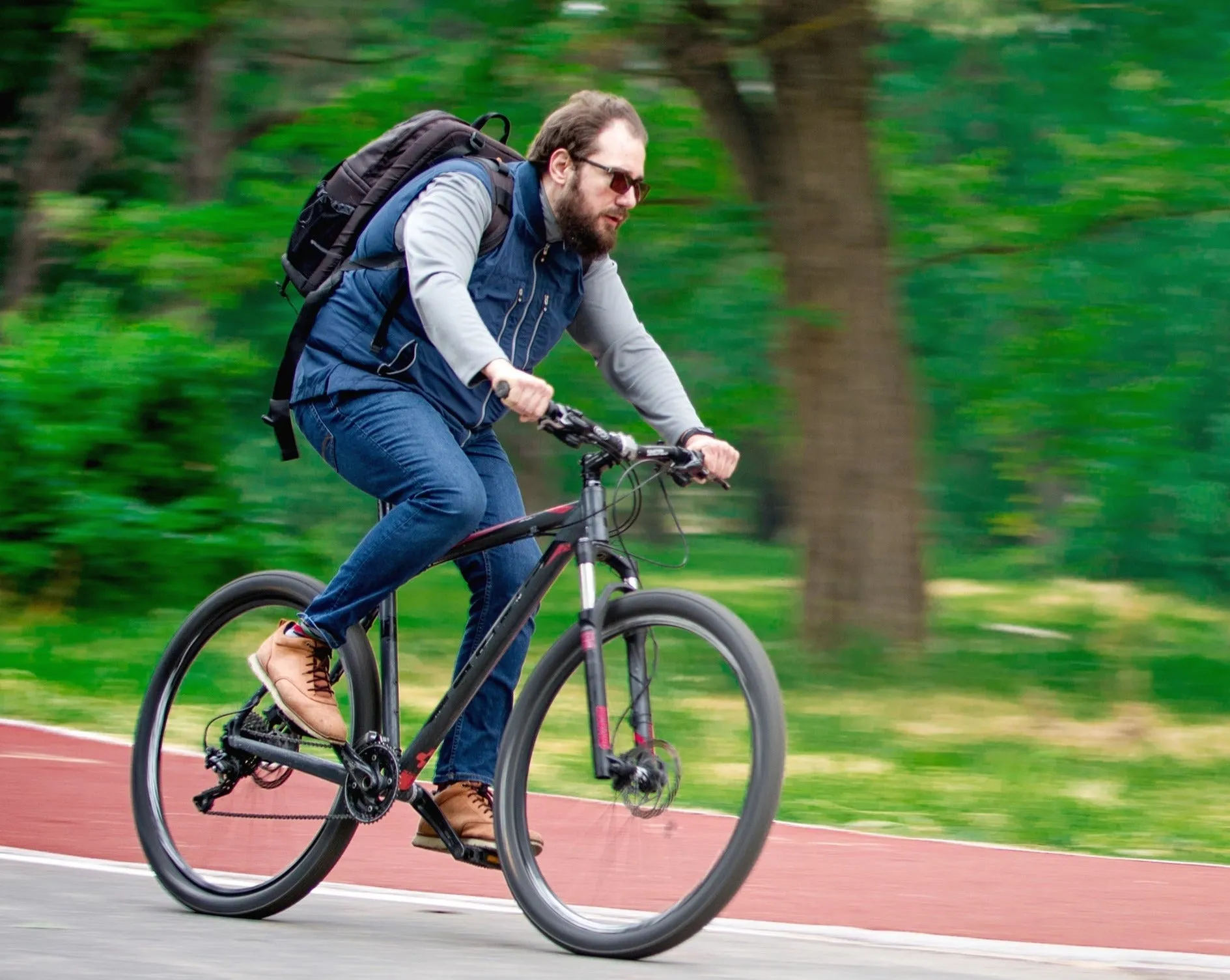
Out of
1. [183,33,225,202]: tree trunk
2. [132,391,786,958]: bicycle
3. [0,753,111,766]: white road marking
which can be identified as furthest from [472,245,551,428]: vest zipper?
[183,33,225,202]: tree trunk

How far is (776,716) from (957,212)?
24.9 feet

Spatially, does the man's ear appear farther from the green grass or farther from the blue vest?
the green grass

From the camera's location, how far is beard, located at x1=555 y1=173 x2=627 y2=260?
436cm


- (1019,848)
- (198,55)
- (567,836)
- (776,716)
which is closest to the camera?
(776,716)

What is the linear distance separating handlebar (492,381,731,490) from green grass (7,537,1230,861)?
0.42m

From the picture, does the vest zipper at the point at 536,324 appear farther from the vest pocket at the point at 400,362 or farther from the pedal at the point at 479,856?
the pedal at the point at 479,856

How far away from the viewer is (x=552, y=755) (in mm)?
4543

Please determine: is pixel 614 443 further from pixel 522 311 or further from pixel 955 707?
pixel 955 707

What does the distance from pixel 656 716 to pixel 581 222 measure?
1.12 metres

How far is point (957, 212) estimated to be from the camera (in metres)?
11.1

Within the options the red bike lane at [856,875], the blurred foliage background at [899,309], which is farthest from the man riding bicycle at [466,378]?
the blurred foliage background at [899,309]

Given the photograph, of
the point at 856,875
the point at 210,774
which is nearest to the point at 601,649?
the point at 210,774

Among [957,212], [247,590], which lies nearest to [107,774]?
[247,590]

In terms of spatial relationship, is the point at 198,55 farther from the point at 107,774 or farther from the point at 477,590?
the point at 477,590
